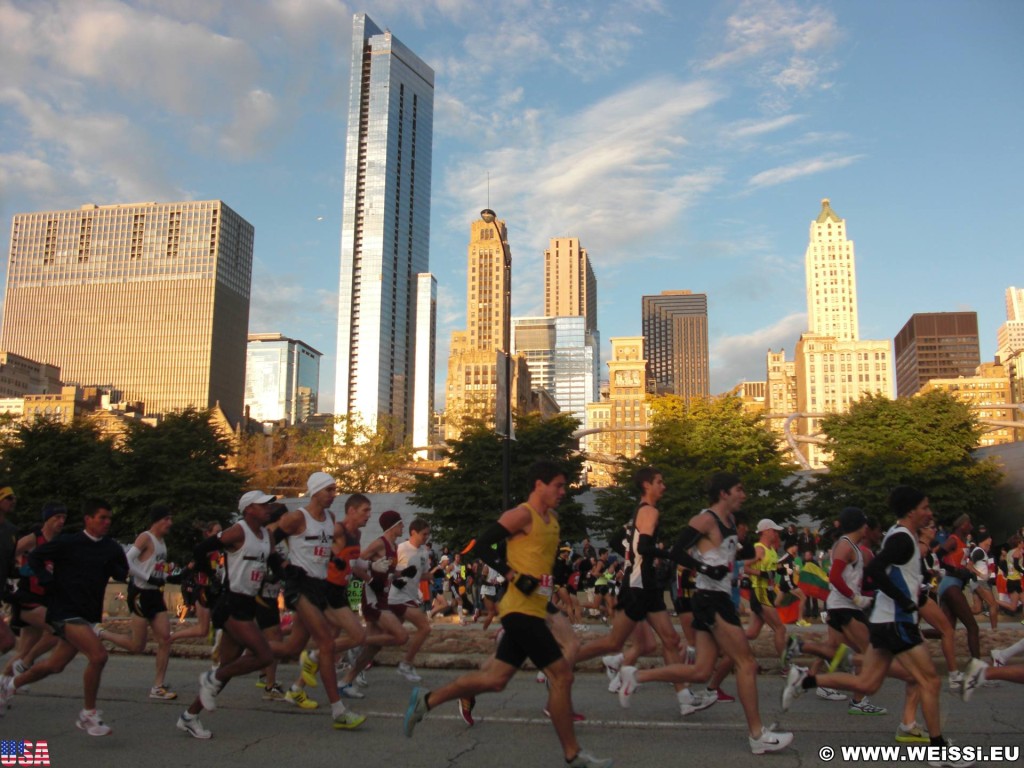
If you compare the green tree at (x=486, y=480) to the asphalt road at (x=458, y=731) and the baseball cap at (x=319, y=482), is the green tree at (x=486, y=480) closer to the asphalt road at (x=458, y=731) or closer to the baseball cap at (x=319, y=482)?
the asphalt road at (x=458, y=731)

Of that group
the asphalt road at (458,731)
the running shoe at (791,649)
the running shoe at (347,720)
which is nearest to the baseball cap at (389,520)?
the asphalt road at (458,731)

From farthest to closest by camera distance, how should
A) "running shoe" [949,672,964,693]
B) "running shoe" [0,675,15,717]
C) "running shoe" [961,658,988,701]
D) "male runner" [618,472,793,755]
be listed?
"running shoe" [949,672,964,693] < "running shoe" [0,675,15,717] < "male runner" [618,472,793,755] < "running shoe" [961,658,988,701]

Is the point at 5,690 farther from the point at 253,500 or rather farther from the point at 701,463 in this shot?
the point at 701,463

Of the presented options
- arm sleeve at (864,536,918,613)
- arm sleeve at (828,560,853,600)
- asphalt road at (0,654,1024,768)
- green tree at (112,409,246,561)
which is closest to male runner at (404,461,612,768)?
asphalt road at (0,654,1024,768)

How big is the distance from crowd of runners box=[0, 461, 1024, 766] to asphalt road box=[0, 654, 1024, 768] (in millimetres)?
213

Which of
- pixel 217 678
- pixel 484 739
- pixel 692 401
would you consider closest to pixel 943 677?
pixel 484 739

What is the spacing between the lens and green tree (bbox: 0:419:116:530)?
1347 inches

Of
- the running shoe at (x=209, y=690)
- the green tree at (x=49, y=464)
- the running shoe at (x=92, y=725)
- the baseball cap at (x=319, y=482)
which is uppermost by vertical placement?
the green tree at (x=49, y=464)

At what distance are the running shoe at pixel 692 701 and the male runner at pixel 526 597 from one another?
2.17m

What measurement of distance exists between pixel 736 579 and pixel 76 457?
32771mm

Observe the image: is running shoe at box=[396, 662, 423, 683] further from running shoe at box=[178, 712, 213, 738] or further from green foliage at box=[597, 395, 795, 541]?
green foliage at box=[597, 395, 795, 541]

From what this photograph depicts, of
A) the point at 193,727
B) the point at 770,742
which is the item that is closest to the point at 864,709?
the point at 770,742

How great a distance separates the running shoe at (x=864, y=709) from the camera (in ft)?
25.7

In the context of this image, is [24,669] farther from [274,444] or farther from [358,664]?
[274,444]
